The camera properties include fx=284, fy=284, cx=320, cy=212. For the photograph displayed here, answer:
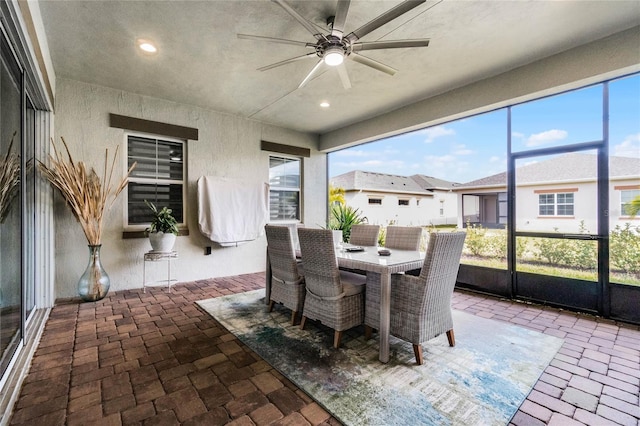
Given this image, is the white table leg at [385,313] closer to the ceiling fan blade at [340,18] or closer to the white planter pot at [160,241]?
the ceiling fan blade at [340,18]

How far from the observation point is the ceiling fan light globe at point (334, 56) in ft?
7.52

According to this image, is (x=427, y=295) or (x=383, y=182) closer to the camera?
(x=427, y=295)

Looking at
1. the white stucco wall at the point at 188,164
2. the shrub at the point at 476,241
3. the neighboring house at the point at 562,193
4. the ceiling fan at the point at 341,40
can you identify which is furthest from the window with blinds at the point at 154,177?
the neighboring house at the point at 562,193

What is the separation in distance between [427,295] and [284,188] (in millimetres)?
4143

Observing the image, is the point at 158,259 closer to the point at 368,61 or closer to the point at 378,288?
the point at 378,288

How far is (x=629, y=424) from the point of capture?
149 cm

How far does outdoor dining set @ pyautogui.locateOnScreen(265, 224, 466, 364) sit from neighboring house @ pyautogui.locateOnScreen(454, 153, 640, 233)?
79.4 inches

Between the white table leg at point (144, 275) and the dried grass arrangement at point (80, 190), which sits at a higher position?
the dried grass arrangement at point (80, 190)

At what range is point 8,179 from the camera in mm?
2041

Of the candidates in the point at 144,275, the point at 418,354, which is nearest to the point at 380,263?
the point at 418,354

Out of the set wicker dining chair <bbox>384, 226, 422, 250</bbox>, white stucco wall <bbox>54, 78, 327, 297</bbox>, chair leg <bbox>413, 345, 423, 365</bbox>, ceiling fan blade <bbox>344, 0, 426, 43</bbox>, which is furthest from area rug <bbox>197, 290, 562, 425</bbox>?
ceiling fan blade <bbox>344, 0, 426, 43</bbox>

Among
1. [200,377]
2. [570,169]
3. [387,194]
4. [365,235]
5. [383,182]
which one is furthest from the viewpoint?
[383,182]

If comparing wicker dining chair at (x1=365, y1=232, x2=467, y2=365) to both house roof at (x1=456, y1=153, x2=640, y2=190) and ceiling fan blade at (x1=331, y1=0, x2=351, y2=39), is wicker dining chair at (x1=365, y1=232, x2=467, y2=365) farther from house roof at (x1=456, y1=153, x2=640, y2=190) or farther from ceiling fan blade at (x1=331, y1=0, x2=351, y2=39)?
house roof at (x1=456, y1=153, x2=640, y2=190)

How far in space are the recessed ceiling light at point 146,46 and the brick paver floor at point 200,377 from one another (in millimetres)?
2744
